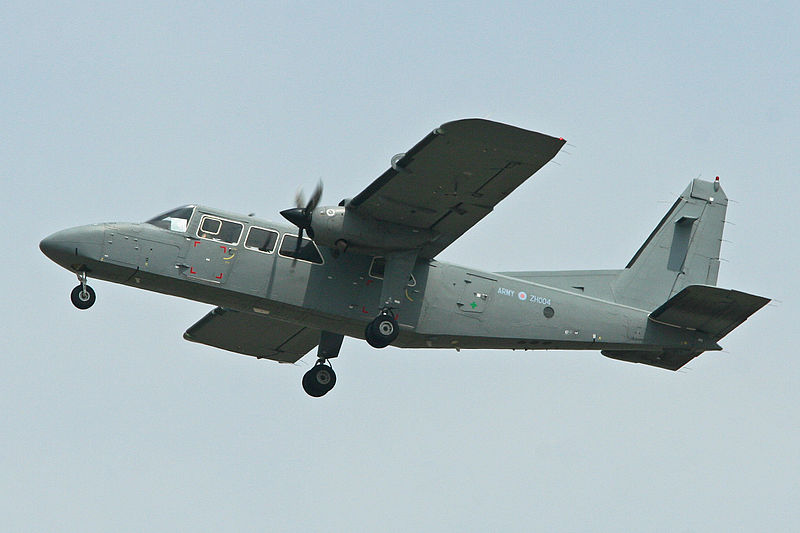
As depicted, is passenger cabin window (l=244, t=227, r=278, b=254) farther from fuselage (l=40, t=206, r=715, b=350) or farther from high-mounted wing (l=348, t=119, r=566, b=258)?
high-mounted wing (l=348, t=119, r=566, b=258)

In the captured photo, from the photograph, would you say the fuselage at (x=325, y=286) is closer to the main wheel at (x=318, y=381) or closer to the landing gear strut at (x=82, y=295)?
the landing gear strut at (x=82, y=295)

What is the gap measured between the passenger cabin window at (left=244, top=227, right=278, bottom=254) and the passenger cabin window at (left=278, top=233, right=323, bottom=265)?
0.21m

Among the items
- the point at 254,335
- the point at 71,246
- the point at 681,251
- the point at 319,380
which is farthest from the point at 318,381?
the point at 681,251

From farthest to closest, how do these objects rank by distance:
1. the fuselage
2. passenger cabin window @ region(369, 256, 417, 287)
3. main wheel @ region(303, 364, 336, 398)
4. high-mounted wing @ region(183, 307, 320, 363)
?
high-mounted wing @ region(183, 307, 320, 363)
main wheel @ region(303, 364, 336, 398)
passenger cabin window @ region(369, 256, 417, 287)
the fuselage

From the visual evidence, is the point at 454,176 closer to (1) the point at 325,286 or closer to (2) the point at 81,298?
(1) the point at 325,286

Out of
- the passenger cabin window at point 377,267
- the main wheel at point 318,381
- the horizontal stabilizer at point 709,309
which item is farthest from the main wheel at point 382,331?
the horizontal stabilizer at point 709,309

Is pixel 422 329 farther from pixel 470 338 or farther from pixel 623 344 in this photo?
pixel 623 344

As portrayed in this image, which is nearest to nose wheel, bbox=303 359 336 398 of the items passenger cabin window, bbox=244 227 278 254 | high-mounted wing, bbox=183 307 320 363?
high-mounted wing, bbox=183 307 320 363

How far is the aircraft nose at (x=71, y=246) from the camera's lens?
21312 millimetres

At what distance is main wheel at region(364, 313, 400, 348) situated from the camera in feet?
71.6

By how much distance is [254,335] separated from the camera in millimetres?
26125

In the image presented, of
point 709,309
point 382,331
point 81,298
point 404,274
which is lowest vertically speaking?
point 81,298

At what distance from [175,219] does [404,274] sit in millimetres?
4447

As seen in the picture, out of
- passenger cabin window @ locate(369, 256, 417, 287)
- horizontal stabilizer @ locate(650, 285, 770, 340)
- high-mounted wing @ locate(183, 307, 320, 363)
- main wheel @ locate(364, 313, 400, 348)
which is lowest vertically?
high-mounted wing @ locate(183, 307, 320, 363)
